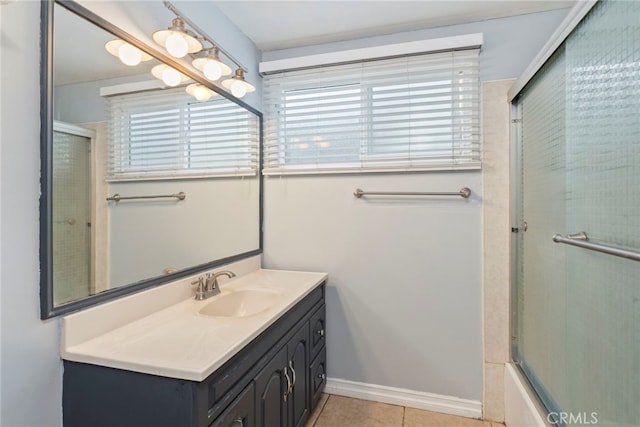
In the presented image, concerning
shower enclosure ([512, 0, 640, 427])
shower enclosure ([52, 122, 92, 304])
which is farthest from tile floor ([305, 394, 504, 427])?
shower enclosure ([52, 122, 92, 304])

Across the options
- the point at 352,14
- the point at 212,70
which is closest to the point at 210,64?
the point at 212,70

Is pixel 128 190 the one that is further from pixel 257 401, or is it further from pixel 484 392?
pixel 484 392

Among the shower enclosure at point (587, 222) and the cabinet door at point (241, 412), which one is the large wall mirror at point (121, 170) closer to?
the cabinet door at point (241, 412)

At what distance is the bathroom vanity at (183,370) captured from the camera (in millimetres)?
880

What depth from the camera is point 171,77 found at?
4.61ft

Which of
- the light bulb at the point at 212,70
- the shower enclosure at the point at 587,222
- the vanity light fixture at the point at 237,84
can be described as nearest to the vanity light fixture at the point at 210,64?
the light bulb at the point at 212,70

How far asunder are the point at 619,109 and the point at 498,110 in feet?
2.80

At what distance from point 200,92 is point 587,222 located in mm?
1737

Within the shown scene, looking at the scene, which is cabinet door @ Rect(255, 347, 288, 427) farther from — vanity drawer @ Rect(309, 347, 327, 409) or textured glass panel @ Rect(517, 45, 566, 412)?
textured glass panel @ Rect(517, 45, 566, 412)

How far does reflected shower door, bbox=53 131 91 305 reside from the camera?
0.96 metres

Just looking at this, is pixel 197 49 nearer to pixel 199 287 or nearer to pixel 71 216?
pixel 71 216

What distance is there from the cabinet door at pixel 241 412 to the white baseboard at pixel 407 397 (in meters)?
1.05

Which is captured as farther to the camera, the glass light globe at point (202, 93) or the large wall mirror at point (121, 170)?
the glass light globe at point (202, 93)

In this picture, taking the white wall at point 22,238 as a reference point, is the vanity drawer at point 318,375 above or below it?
below
